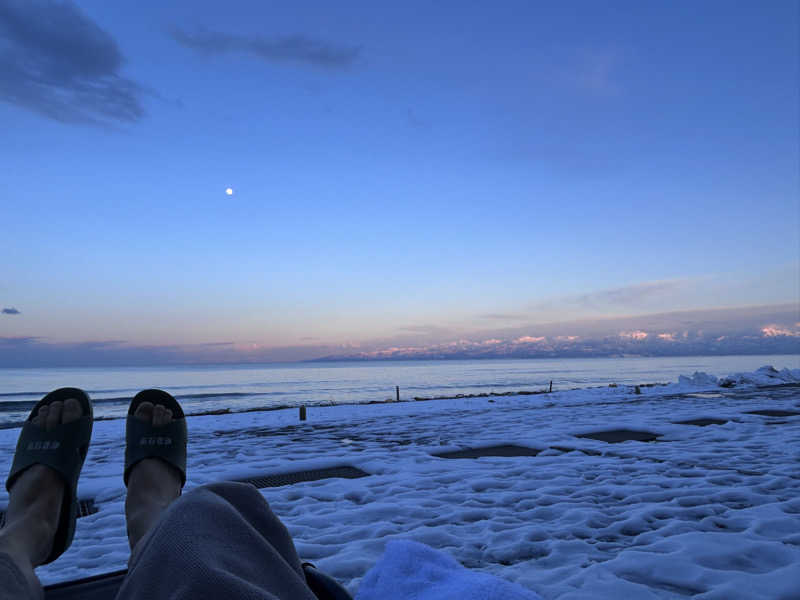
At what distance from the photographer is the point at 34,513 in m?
2.08

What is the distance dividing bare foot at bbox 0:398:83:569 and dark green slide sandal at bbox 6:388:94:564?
0.08 feet

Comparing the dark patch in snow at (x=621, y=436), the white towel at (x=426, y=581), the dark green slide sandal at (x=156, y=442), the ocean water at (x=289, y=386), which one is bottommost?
the ocean water at (x=289, y=386)

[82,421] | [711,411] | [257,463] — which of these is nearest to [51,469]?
[82,421]

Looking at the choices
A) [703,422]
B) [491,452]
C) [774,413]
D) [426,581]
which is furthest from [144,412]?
[774,413]

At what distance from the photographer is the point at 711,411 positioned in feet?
31.3

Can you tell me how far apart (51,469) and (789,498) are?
465 cm

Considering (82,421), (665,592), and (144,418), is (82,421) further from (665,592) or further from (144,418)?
(665,592)

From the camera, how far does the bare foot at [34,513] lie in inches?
69.3

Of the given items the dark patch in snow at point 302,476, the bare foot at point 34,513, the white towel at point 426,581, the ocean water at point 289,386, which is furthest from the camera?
the ocean water at point 289,386

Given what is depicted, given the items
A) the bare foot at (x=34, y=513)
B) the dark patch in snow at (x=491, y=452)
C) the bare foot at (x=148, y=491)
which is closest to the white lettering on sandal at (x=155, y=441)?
the bare foot at (x=148, y=491)

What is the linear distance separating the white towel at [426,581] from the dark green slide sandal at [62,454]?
49.9 inches

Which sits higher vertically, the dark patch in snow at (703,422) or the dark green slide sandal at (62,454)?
the dark green slide sandal at (62,454)

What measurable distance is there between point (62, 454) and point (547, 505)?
3035 millimetres

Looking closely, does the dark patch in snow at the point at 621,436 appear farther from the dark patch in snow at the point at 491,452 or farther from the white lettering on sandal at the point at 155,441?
the white lettering on sandal at the point at 155,441
